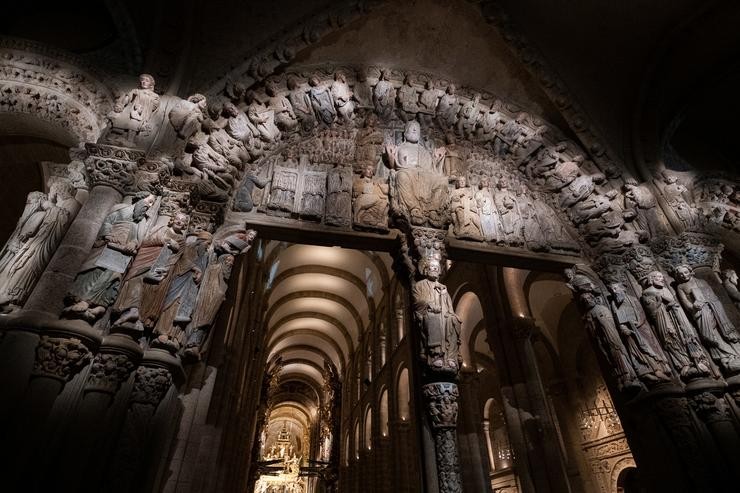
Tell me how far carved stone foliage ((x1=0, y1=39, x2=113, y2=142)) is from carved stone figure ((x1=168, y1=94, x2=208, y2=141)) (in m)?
0.74

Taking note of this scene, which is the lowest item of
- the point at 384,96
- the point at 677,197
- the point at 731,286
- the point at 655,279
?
the point at 731,286

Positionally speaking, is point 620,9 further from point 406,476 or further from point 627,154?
point 406,476

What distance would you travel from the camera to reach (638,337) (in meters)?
4.98

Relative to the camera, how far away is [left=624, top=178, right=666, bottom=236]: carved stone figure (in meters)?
5.81

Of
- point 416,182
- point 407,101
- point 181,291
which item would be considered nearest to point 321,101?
point 407,101

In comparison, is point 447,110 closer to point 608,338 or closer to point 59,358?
point 608,338

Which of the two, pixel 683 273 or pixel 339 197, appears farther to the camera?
pixel 339 197

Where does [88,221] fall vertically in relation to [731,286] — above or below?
Answer: below

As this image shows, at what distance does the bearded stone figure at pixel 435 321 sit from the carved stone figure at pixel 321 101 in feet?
8.96

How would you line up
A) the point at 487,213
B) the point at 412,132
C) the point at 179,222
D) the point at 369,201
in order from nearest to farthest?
the point at 179,222 → the point at 369,201 → the point at 487,213 → the point at 412,132

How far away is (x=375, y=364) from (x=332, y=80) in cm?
1190

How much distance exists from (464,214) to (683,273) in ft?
9.60

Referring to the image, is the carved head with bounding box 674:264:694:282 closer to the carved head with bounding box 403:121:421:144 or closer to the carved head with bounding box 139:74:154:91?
the carved head with bounding box 403:121:421:144

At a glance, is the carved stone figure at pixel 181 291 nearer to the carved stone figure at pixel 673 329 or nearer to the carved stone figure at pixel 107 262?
the carved stone figure at pixel 107 262
